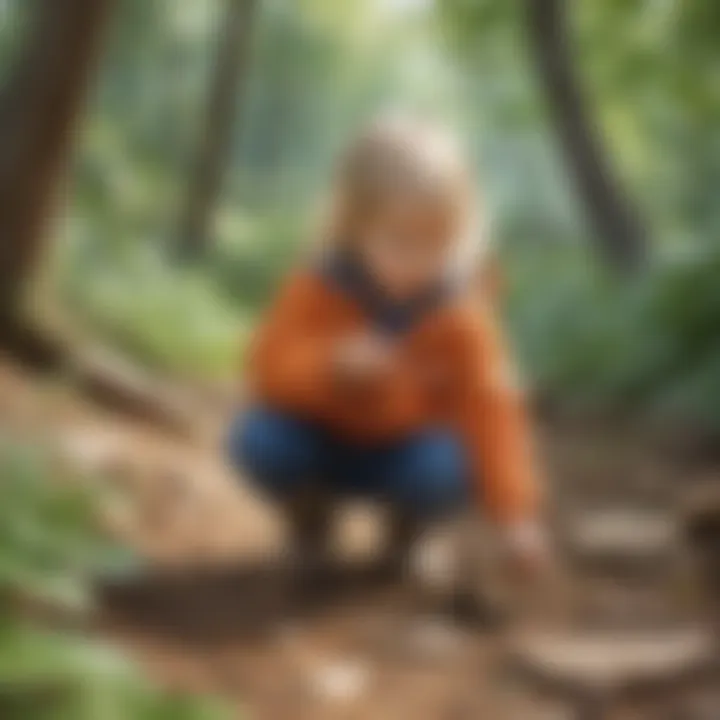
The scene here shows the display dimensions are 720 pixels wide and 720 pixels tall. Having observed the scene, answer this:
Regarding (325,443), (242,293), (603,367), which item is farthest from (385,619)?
(603,367)

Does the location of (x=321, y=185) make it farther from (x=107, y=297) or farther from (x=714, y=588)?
(x=714, y=588)

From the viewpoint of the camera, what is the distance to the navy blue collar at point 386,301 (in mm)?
844

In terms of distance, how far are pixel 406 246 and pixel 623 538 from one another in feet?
0.84

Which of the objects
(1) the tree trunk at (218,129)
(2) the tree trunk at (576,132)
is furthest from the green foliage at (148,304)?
(2) the tree trunk at (576,132)

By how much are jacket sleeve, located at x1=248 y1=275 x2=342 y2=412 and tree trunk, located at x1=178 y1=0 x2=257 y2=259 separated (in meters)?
0.10

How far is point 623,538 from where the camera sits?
96 centimetres

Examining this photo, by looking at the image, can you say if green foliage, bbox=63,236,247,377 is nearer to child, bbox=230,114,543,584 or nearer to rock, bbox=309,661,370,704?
child, bbox=230,114,543,584

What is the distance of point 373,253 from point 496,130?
0.36 ft

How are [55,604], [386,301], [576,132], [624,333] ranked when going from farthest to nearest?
[624,333] → [576,132] → [386,301] → [55,604]

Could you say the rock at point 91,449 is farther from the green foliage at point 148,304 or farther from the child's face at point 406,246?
the child's face at point 406,246

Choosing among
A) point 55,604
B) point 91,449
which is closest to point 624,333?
point 91,449

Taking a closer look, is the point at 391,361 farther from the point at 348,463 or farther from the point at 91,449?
the point at 91,449

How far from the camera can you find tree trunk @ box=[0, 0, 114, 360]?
2.89 feet

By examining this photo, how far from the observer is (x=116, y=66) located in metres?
0.91
